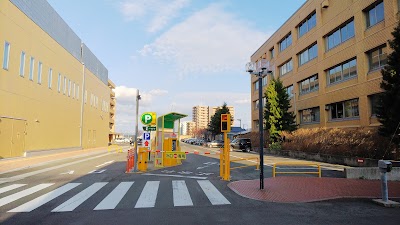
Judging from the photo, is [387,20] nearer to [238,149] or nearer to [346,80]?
[346,80]

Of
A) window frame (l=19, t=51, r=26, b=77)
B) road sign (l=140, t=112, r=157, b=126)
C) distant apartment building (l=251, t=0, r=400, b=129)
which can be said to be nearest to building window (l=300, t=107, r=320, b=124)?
distant apartment building (l=251, t=0, r=400, b=129)

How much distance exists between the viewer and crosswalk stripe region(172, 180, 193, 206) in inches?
339

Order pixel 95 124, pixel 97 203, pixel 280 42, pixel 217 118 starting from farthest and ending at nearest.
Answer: pixel 217 118 < pixel 95 124 < pixel 280 42 < pixel 97 203

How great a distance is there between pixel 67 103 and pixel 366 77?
32.1 metres

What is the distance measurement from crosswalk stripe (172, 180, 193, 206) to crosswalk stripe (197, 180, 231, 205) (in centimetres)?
64

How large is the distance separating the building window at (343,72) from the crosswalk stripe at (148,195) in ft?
73.8

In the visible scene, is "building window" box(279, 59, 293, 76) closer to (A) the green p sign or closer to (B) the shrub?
(B) the shrub

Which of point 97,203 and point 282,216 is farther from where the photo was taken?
point 97,203

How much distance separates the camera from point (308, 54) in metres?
37.0

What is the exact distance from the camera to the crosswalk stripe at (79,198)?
799cm

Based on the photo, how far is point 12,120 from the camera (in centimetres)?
2386

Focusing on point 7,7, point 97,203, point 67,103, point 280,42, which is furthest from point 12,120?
point 280,42

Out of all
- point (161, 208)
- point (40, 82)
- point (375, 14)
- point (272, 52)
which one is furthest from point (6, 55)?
point (272, 52)

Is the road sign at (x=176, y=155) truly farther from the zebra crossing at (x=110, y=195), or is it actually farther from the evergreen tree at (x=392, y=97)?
the evergreen tree at (x=392, y=97)
